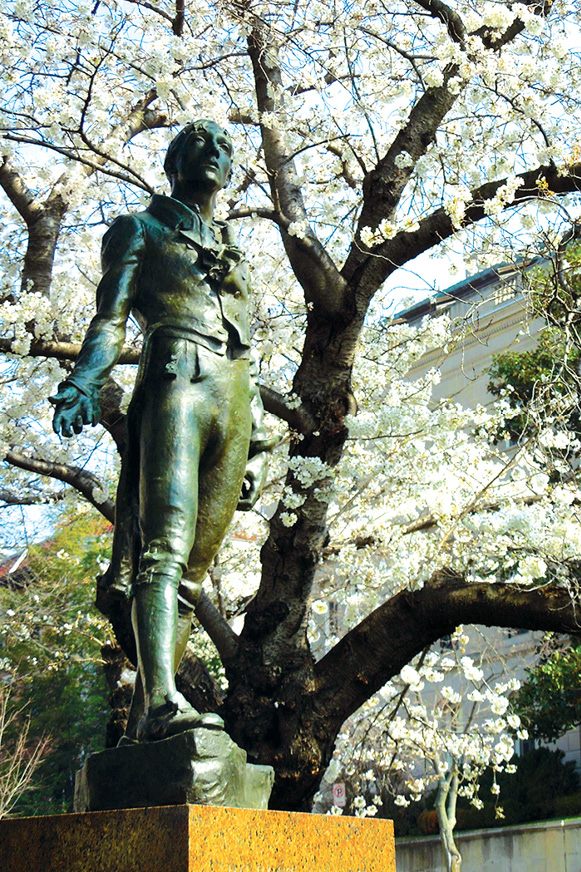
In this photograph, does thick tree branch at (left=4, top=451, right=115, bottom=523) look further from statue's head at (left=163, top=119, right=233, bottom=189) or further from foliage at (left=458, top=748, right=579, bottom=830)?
foliage at (left=458, top=748, right=579, bottom=830)

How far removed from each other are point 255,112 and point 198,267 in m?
6.69

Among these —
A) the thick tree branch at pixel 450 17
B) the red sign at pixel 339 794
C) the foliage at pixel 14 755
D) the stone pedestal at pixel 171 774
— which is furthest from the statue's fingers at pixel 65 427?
the foliage at pixel 14 755

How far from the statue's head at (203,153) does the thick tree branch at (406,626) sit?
13.6 feet

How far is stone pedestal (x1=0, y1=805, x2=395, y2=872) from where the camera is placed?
9.45ft

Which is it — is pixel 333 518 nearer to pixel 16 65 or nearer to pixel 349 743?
pixel 349 743

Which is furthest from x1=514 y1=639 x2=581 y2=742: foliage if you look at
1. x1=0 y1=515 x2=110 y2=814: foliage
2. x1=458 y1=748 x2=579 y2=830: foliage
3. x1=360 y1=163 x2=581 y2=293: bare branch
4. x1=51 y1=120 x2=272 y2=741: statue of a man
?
x1=51 y1=120 x2=272 y2=741: statue of a man

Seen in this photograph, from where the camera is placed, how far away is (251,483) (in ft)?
14.2

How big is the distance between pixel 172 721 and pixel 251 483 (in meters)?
1.34

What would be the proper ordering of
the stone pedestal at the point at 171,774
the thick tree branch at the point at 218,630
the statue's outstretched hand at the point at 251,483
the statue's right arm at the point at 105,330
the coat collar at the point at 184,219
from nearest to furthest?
the stone pedestal at the point at 171,774 < the statue's right arm at the point at 105,330 < the coat collar at the point at 184,219 < the statue's outstretched hand at the point at 251,483 < the thick tree branch at the point at 218,630

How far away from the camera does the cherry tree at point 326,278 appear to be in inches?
303

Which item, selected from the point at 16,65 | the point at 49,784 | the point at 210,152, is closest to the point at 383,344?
the point at 16,65

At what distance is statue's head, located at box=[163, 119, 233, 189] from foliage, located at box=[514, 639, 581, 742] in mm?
14588

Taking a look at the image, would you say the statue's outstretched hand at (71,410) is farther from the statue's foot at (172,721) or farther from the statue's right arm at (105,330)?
the statue's foot at (172,721)

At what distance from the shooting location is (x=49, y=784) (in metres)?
27.8
